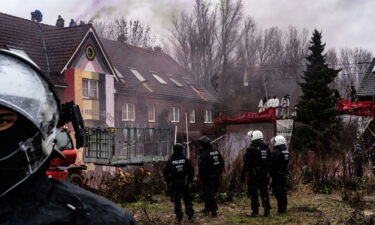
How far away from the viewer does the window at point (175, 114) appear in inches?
1260

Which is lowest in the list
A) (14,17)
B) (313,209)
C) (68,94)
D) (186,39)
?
(313,209)

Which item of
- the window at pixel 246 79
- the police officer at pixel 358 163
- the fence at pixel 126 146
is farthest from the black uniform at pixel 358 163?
the window at pixel 246 79

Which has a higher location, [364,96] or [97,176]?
[364,96]

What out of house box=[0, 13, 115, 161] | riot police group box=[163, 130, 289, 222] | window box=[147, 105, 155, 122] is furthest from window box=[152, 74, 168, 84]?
riot police group box=[163, 130, 289, 222]

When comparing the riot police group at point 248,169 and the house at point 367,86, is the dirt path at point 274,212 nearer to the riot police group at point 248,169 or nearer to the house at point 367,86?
the riot police group at point 248,169

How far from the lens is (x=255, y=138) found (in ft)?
33.7

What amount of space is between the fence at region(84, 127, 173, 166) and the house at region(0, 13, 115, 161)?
214 inches

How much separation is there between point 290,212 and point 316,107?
14541mm

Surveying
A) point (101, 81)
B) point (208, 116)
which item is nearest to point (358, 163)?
point (101, 81)

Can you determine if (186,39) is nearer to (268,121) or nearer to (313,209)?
(268,121)

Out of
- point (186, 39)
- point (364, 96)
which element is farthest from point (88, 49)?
point (364, 96)

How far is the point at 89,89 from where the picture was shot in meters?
23.9

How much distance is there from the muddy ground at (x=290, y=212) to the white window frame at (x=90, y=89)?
454 inches

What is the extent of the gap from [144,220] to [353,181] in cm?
757
